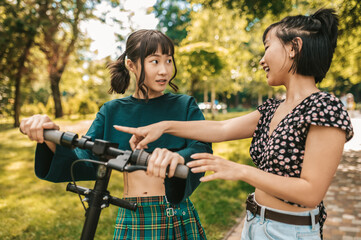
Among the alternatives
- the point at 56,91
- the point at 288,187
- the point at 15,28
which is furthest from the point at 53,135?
the point at 56,91

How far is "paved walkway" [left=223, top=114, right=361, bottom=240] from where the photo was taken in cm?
466

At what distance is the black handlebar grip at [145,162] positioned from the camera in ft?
3.71

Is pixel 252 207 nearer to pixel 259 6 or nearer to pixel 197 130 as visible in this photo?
pixel 197 130

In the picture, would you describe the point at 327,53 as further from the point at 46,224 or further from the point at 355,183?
the point at 355,183

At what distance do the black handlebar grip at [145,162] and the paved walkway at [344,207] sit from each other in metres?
3.72

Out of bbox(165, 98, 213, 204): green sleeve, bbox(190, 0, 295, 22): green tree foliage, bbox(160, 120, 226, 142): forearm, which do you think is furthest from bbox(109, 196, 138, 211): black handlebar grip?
bbox(190, 0, 295, 22): green tree foliage

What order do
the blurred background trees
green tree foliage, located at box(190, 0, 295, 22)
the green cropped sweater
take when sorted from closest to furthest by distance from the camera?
the green cropped sweater < green tree foliage, located at box(190, 0, 295, 22) < the blurred background trees

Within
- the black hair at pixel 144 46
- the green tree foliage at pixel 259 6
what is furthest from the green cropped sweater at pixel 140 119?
the green tree foliage at pixel 259 6

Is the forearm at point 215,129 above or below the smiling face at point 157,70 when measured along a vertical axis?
below

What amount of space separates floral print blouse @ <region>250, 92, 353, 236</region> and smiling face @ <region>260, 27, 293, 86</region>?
214 mm

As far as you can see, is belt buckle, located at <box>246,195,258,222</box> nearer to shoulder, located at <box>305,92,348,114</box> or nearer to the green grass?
shoulder, located at <box>305,92,348,114</box>

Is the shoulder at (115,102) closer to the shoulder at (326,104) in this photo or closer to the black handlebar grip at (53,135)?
the black handlebar grip at (53,135)

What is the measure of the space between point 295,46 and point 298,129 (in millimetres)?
445

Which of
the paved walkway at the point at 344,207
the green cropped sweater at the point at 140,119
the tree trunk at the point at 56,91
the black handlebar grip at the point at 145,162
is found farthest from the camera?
the tree trunk at the point at 56,91
